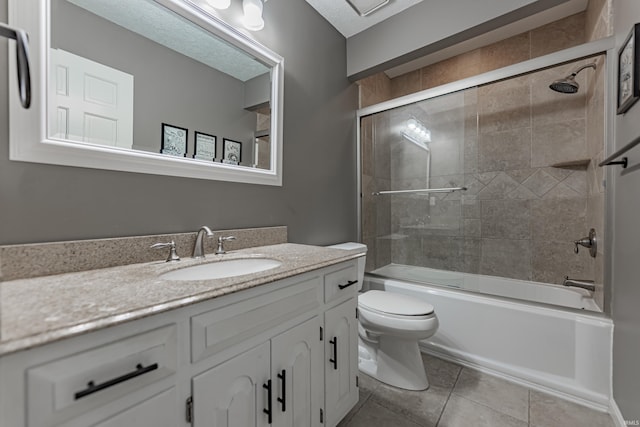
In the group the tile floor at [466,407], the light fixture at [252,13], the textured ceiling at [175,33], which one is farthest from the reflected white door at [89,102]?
the tile floor at [466,407]

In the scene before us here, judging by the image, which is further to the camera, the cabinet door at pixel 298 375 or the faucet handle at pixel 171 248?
the faucet handle at pixel 171 248

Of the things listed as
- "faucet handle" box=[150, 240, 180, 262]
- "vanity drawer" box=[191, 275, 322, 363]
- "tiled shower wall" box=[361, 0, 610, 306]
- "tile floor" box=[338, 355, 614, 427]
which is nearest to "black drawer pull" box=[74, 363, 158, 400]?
"vanity drawer" box=[191, 275, 322, 363]

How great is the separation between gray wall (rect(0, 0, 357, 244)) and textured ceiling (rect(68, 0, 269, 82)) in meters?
0.24

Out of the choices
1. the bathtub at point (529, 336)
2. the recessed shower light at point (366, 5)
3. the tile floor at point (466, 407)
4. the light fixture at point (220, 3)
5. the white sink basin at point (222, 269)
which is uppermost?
the recessed shower light at point (366, 5)

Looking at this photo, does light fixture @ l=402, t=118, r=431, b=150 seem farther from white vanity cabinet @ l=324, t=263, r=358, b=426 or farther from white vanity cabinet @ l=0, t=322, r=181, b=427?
white vanity cabinet @ l=0, t=322, r=181, b=427

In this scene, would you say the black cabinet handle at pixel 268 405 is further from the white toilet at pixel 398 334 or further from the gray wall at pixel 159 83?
the gray wall at pixel 159 83

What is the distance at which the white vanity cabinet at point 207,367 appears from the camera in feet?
1.48

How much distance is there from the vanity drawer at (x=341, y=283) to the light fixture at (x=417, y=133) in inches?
69.0

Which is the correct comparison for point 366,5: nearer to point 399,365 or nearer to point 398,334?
point 398,334

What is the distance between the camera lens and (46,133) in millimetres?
859

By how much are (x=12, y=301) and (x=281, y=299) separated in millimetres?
630

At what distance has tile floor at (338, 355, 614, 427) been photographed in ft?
4.21

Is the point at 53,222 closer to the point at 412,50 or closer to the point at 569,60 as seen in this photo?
the point at 412,50

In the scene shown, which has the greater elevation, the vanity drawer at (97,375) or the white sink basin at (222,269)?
the white sink basin at (222,269)
